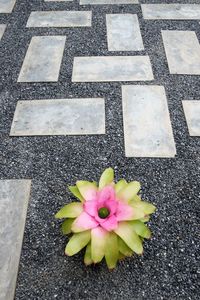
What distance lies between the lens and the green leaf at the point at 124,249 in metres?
1.37

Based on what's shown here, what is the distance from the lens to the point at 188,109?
2.16 metres

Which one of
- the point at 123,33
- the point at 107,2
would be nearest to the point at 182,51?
the point at 123,33

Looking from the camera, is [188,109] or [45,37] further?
[45,37]

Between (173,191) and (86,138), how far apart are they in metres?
0.55

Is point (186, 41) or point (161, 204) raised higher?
point (186, 41)

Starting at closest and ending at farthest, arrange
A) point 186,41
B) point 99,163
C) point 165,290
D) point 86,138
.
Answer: point 165,290, point 99,163, point 86,138, point 186,41

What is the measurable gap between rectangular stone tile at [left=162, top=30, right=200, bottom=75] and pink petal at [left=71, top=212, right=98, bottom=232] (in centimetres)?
138

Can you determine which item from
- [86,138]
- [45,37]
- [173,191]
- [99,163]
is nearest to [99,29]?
[45,37]

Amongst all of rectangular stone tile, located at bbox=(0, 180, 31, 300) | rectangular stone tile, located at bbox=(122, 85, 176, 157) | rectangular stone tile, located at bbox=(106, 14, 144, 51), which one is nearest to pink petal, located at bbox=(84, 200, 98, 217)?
rectangular stone tile, located at bbox=(0, 180, 31, 300)

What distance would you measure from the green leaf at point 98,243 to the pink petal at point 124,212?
0.08 metres

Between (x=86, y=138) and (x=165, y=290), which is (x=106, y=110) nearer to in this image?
(x=86, y=138)

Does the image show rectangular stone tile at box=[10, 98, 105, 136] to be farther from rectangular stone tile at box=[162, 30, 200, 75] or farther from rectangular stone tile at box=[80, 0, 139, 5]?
rectangular stone tile at box=[80, 0, 139, 5]

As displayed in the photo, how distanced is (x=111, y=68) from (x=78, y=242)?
139 cm

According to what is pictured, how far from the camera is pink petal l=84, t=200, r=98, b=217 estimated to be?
1.41m
